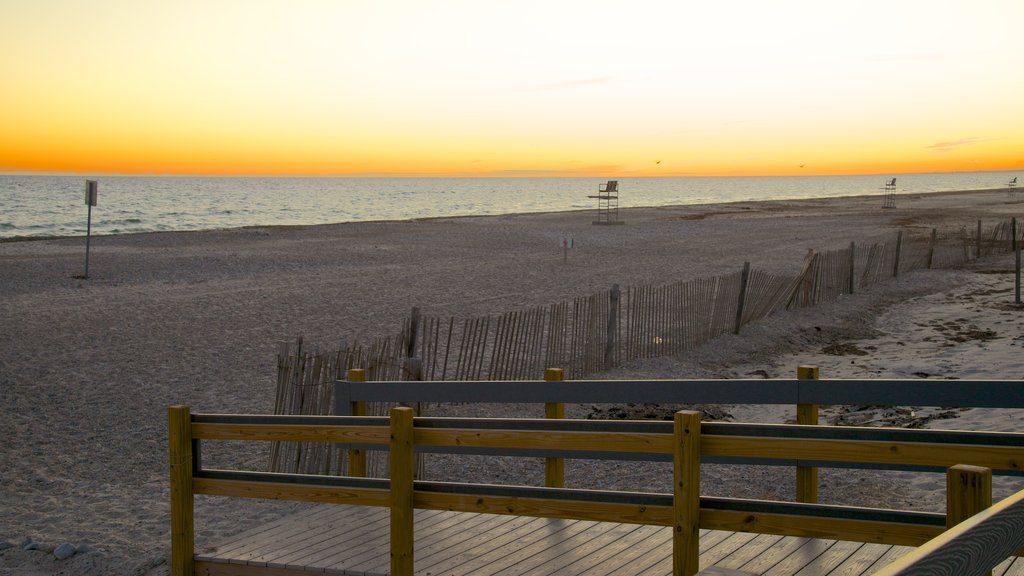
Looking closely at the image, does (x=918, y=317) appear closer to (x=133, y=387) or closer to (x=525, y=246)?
(x=133, y=387)

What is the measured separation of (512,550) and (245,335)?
10330 millimetres

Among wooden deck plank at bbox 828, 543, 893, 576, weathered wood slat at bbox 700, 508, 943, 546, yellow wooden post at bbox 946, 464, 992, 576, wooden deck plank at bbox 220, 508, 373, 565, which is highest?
yellow wooden post at bbox 946, 464, 992, 576

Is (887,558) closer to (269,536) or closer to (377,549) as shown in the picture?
(377,549)

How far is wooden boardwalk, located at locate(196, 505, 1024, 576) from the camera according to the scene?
3.61 meters

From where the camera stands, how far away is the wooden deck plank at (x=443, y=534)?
396cm

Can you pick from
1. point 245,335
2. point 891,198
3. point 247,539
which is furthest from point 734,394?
point 891,198

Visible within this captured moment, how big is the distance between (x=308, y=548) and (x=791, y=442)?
2379 mm

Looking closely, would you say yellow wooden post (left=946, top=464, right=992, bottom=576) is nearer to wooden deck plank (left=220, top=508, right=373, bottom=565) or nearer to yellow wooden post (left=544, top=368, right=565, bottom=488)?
yellow wooden post (left=544, top=368, right=565, bottom=488)

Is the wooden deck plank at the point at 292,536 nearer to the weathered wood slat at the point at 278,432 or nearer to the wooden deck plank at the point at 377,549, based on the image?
the wooden deck plank at the point at 377,549

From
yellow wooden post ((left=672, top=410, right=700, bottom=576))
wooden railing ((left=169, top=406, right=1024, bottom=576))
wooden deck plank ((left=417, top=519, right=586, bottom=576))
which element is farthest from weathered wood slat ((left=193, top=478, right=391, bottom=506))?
yellow wooden post ((left=672, top=410, right=700, bottom=576))

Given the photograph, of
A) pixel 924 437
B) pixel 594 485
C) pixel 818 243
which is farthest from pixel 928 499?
pixel 818 243

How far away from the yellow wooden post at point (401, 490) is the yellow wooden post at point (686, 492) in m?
1.13

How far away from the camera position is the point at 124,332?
1371 centimetres

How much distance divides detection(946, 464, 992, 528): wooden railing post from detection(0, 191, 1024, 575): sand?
15.3 feet
